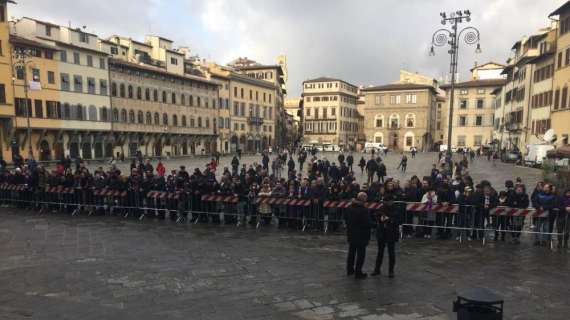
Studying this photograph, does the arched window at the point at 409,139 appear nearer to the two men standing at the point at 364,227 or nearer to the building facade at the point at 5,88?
the building facade at the point at 5,88

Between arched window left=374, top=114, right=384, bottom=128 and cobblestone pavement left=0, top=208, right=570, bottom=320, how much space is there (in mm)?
77814

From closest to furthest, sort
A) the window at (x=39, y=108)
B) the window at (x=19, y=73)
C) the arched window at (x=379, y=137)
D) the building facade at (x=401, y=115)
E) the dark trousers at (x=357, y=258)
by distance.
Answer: the dark trousers at (x=357, y=258), the window at (x=19, y=73), the window at (x=39, y=108), the building facade at (x=401, y=115), the arched window at (x=379, y=137)

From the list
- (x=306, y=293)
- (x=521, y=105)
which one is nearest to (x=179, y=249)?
(x=306, y=293)

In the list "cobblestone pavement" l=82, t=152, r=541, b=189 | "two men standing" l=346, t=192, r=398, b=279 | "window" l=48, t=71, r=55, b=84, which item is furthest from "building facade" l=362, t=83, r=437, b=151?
"two men standing" l=346, t=192, r=398, b=279

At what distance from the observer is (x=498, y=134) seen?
199ft

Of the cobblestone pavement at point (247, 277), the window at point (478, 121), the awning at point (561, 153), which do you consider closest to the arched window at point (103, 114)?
the cobblestone pavement at point (247, 277)

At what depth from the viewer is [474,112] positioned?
228 feet

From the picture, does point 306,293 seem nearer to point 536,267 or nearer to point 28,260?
point 536,267

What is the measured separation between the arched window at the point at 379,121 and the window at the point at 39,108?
63.9 m

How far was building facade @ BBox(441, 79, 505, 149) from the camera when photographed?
68.4m

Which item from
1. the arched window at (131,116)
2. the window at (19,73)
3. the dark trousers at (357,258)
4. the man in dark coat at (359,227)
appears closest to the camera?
the man in dark coat at (359,227)

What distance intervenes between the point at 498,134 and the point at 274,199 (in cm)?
5909

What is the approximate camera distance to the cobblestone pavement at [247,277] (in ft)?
19.3

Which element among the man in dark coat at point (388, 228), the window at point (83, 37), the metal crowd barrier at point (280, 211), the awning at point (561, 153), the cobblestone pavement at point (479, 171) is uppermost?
the window at point (83, 37)
